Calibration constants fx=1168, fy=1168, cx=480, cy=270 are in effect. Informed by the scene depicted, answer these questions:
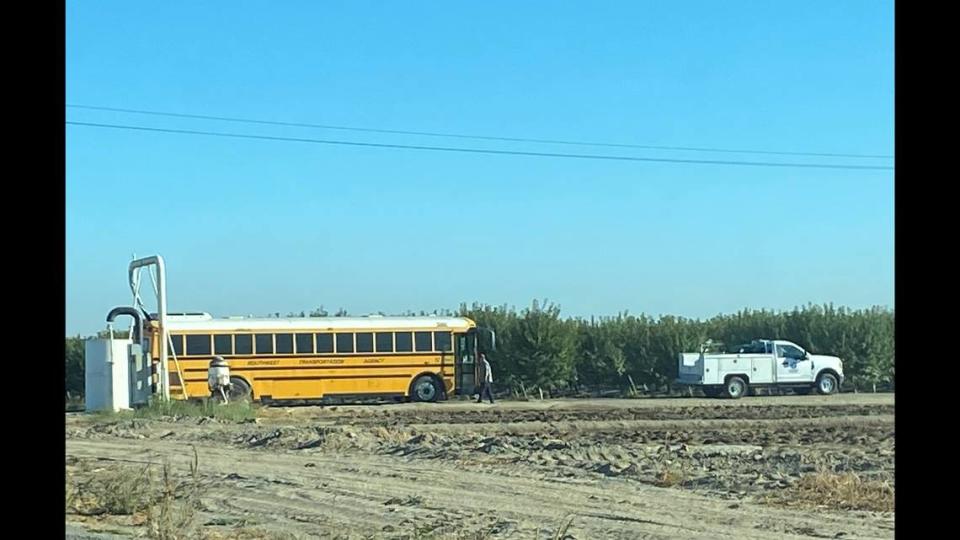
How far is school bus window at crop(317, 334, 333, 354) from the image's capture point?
3400 centimetres

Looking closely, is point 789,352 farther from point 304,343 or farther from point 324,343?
point 304,343

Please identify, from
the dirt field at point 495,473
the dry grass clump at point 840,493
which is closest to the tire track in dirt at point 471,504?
the dirt field at point 495,473

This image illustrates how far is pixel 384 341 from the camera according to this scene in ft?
113

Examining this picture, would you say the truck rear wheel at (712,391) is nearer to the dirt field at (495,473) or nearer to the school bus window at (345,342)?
the dirt field at (495,473)

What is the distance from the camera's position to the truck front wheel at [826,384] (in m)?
38.5

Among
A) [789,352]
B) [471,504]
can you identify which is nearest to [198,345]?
[789,352]

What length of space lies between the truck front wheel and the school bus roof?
40.9 ft

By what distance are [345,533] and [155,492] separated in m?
Result: 3.13

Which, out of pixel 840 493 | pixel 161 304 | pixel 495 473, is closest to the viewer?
pixel 840 493

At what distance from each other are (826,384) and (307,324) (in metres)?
17.2

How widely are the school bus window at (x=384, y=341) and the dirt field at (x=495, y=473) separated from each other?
22.1 feet

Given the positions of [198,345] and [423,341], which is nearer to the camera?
[198,345]
